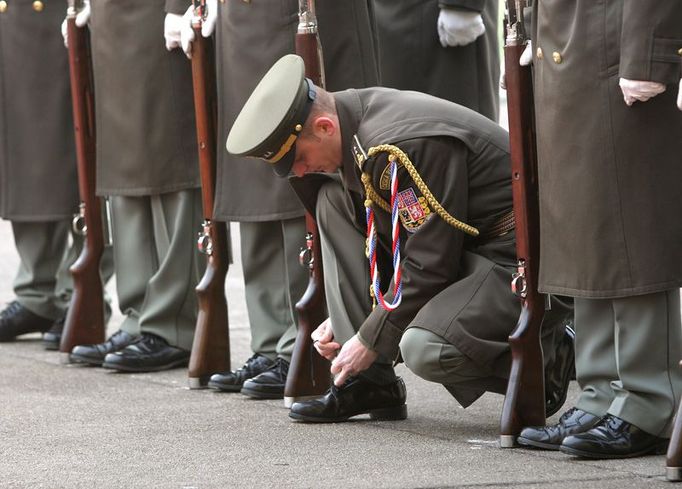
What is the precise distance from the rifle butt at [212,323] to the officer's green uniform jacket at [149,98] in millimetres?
331

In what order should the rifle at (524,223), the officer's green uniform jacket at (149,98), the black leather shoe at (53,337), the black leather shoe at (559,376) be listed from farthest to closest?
the black leather shoe at (53,337), the officer's green uniform jacket at (149,98), the black leather shoe at (559,376), the rifle at (524,223)

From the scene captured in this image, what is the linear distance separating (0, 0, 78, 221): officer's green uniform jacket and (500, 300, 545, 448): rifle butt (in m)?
2.74

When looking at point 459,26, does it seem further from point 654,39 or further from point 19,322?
point 19,322

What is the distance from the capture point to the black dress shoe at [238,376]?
487 centimetres

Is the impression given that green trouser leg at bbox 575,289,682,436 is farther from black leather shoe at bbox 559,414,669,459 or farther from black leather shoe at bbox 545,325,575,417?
black leather shoe at bbox 545,325,575,417

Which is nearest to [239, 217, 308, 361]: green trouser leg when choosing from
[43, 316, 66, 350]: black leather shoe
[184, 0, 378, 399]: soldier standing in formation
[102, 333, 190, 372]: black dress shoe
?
[184, 0, 378, 399]: soldier standing in formation

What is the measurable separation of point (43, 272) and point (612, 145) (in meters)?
3.32

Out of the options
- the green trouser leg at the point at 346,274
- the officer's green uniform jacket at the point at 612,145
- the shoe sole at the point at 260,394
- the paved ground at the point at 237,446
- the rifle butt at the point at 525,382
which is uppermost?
the officer's green uniform jacket at the point at 612,145

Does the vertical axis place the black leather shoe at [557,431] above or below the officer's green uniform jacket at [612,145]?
below

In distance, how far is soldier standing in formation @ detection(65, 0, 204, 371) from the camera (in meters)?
5.36

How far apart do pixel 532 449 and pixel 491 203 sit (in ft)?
2.27

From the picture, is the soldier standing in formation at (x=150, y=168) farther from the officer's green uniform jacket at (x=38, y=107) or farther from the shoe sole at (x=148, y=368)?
the officer's green uniform jacket at (x=38, y=107)

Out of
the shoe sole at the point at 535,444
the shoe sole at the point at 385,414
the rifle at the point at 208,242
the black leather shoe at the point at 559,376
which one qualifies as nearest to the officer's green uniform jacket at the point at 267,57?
the rifle at the point at 208,242

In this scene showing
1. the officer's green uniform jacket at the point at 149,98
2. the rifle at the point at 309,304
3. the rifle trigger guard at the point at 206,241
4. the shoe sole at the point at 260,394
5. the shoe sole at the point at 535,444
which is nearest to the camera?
the shoe sole at the point at 535,444
